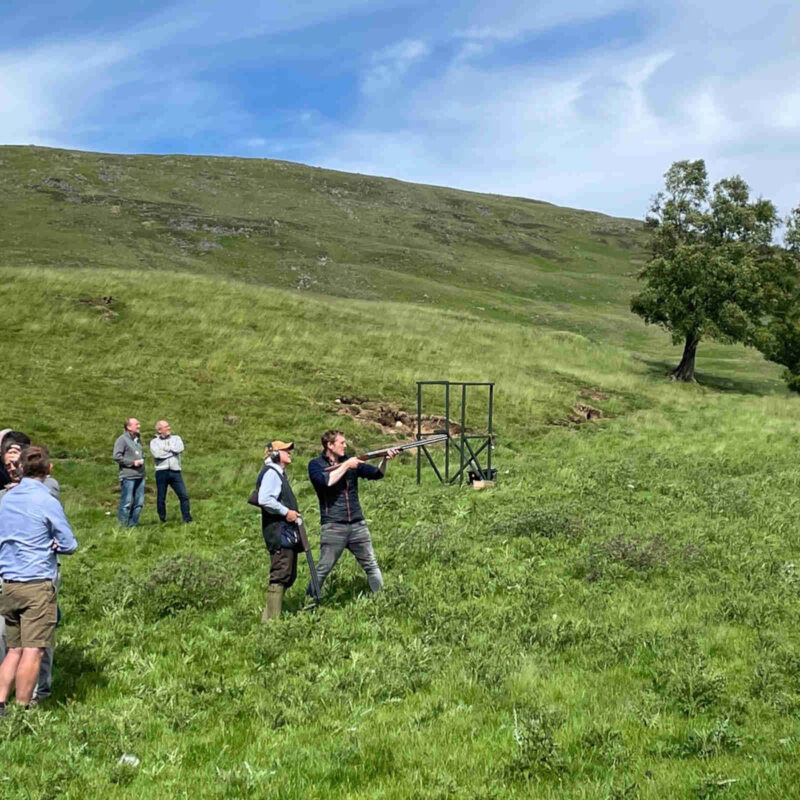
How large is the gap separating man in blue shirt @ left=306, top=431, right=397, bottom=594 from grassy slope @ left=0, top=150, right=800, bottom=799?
2.58 ft

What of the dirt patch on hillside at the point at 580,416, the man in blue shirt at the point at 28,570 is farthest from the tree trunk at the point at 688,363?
the man in blue shirt at the point at 28,570

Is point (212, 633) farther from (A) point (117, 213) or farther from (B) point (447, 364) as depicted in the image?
(A) point (117, 213)

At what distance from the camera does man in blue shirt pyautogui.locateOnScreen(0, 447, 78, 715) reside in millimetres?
7086

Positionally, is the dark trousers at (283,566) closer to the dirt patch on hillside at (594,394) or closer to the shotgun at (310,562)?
the shotgun at (310,562)

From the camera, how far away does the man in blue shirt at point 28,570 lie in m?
7.09

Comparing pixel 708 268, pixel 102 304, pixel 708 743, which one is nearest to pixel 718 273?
pixel 708 268

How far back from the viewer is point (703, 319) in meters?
46.2

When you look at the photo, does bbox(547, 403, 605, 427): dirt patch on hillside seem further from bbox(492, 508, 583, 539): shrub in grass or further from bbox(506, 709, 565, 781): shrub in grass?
bbox(506, 709, 565, 781): shrub in grass

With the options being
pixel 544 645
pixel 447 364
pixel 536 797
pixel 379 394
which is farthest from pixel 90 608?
pixel 447 364

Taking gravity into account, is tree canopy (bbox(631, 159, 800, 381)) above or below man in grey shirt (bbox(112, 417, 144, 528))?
above

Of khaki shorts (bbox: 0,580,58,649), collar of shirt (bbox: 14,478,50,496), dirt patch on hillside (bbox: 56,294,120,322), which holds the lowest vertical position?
khaki shorts (bbox: 0,580,58,649)

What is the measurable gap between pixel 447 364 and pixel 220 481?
62.9 ft

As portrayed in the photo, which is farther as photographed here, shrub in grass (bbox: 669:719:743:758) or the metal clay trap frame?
the metal clay trap frame

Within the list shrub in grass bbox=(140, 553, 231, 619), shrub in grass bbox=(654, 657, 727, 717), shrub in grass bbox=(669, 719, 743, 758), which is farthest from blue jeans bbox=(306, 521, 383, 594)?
shrub in grass bbox=(669, 719, 743, 758)
